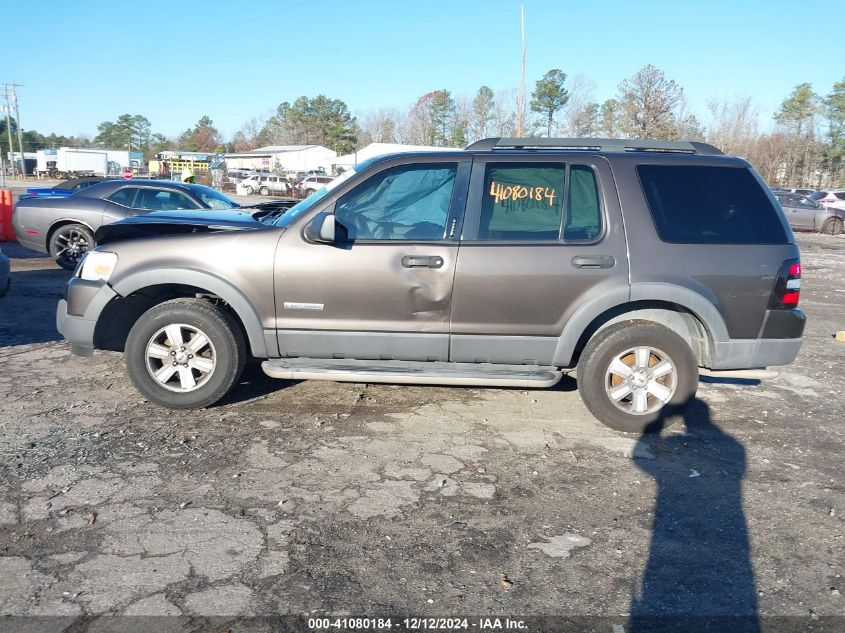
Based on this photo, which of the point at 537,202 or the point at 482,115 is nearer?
the point at 537,202

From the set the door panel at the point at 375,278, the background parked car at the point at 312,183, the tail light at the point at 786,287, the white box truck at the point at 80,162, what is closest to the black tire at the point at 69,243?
the door panel at the point at 375,278

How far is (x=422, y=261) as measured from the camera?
4.75 meters

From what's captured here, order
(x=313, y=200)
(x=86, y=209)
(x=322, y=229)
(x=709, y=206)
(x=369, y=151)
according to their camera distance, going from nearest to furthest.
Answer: (x=322, y=229) < (x=709, y=206) < (x=313, y=200) < (x=86, y=209) < (x=369, y=151)

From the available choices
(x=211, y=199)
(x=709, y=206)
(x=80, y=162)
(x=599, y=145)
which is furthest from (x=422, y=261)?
(x=80, y=162)

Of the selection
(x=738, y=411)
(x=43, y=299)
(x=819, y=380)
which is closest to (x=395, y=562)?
(x=738, y=411)

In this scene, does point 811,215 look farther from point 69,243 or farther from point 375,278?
point 375,278

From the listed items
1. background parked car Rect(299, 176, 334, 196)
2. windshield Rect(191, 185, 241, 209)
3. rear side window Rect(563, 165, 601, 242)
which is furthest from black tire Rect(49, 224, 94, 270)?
background parked car Rect(299, 176, 334, 196)

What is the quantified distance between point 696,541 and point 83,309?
4447 mm

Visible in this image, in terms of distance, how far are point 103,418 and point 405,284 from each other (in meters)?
2.42

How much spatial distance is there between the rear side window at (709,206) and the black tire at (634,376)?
0.72 metres

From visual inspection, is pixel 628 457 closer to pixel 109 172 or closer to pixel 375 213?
pixel 375 213

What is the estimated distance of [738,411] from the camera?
5543 mm

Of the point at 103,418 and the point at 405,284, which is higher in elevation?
the point at 405,284

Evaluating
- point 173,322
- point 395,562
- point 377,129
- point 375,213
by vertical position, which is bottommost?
point 395,562
